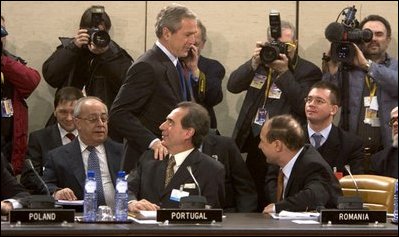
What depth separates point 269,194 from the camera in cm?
567

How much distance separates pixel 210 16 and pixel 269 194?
2170mm

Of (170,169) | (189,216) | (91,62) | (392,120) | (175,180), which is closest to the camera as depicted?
(189,216)

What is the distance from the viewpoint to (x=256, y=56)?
6238mm

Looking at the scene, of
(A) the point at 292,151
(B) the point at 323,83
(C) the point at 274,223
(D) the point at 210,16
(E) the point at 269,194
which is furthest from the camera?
(D) the point at 210,16

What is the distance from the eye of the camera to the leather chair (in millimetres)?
5117

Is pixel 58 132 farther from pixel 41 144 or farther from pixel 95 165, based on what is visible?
pixel 95 165

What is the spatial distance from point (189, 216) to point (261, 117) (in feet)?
7.79

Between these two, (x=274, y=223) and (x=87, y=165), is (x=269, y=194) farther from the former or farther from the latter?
(x=274, y=223)

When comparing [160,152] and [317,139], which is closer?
[160,152]

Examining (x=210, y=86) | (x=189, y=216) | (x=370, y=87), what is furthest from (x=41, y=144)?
(x=189, y=216)

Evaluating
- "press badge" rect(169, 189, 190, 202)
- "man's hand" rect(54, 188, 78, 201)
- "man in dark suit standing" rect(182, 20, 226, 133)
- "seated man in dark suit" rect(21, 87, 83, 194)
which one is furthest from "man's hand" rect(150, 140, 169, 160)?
"seated man in dark suit" rect(21, 87, 83, 194)

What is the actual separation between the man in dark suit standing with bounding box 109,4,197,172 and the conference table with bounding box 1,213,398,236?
1316mm

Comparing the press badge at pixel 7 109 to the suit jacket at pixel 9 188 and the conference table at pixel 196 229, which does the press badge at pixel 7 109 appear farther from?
the conference table at pixel 196 229

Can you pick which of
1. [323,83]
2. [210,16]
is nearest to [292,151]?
[323,83]
